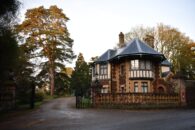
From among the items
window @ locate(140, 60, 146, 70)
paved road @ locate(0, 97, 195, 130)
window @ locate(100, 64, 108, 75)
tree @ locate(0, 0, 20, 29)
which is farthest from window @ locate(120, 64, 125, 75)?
tree @ locate(0, 0, 20, 29)

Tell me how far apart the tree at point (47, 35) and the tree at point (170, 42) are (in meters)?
15.6

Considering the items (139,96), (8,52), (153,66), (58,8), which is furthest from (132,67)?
(58,8)

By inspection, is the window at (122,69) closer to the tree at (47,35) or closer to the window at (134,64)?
the window at (134,64)

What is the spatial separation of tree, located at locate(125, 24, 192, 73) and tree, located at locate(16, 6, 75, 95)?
15622 millimetres

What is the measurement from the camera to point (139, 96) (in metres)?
25.9

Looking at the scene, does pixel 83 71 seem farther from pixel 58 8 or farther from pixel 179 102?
pixel 179 102

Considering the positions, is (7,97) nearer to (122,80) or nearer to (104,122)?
(104,122)

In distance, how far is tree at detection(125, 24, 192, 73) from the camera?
51531 mm

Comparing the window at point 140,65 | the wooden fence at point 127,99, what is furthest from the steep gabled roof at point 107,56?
the wooden fence at point 127,99

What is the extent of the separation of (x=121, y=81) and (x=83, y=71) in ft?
104

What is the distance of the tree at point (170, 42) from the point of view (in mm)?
51531

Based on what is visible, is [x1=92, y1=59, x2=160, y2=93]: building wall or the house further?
[x1=92, y1=59, x2=160, y2=93]: building wall

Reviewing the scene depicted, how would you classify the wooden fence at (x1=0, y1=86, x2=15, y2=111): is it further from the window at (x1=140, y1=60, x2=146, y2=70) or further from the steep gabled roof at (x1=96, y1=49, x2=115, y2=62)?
the steep gabled roof at (x1=96, y1=49, x2=115, y2=62)

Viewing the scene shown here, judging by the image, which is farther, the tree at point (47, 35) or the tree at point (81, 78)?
the tree at point (81, 78)
